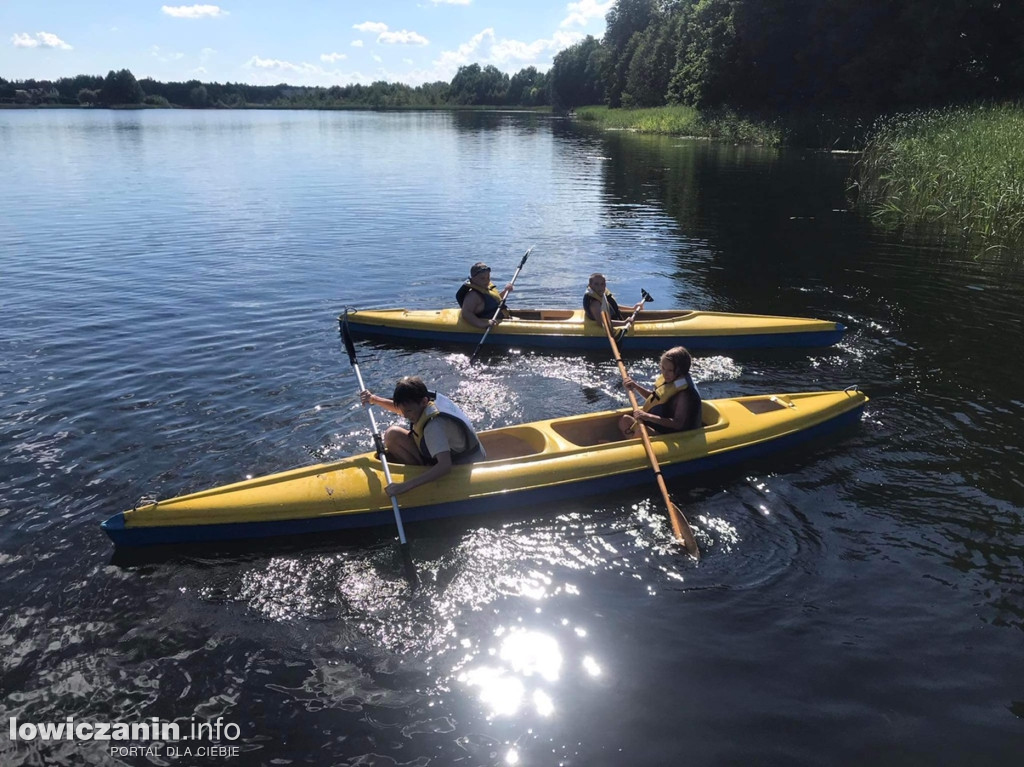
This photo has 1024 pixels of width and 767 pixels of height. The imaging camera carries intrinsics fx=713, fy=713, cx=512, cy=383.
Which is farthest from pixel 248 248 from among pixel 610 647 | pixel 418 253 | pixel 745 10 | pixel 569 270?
pixel 745 10

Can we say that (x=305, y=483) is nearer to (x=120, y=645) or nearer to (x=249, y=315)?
(x=120, y=645)

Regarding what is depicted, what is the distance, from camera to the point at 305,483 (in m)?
6.14

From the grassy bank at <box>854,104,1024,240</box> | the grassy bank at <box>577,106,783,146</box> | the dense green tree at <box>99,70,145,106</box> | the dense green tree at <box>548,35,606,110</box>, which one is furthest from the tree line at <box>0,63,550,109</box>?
the grassy bank at <box>854,104,1024,240</box>

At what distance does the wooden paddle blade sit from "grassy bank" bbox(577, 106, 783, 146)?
34907 millimetres

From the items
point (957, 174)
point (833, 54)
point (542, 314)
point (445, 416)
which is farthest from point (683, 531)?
point (833, 54)

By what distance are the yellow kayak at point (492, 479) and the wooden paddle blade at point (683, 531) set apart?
0.68 metres

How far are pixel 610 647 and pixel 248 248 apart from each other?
14604 millimetres

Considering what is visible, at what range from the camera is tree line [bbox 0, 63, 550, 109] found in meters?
120

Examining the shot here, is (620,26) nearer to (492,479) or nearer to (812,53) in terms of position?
(812,53)

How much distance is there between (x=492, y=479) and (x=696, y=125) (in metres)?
43.4

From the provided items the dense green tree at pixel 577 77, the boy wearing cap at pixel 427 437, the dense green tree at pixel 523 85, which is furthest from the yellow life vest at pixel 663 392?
the dense green tree at pixel 523 85

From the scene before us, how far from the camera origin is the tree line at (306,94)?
395 feet

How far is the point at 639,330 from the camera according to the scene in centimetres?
1034

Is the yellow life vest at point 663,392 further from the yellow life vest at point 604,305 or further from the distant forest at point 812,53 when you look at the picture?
the distant forest at point 812,53
